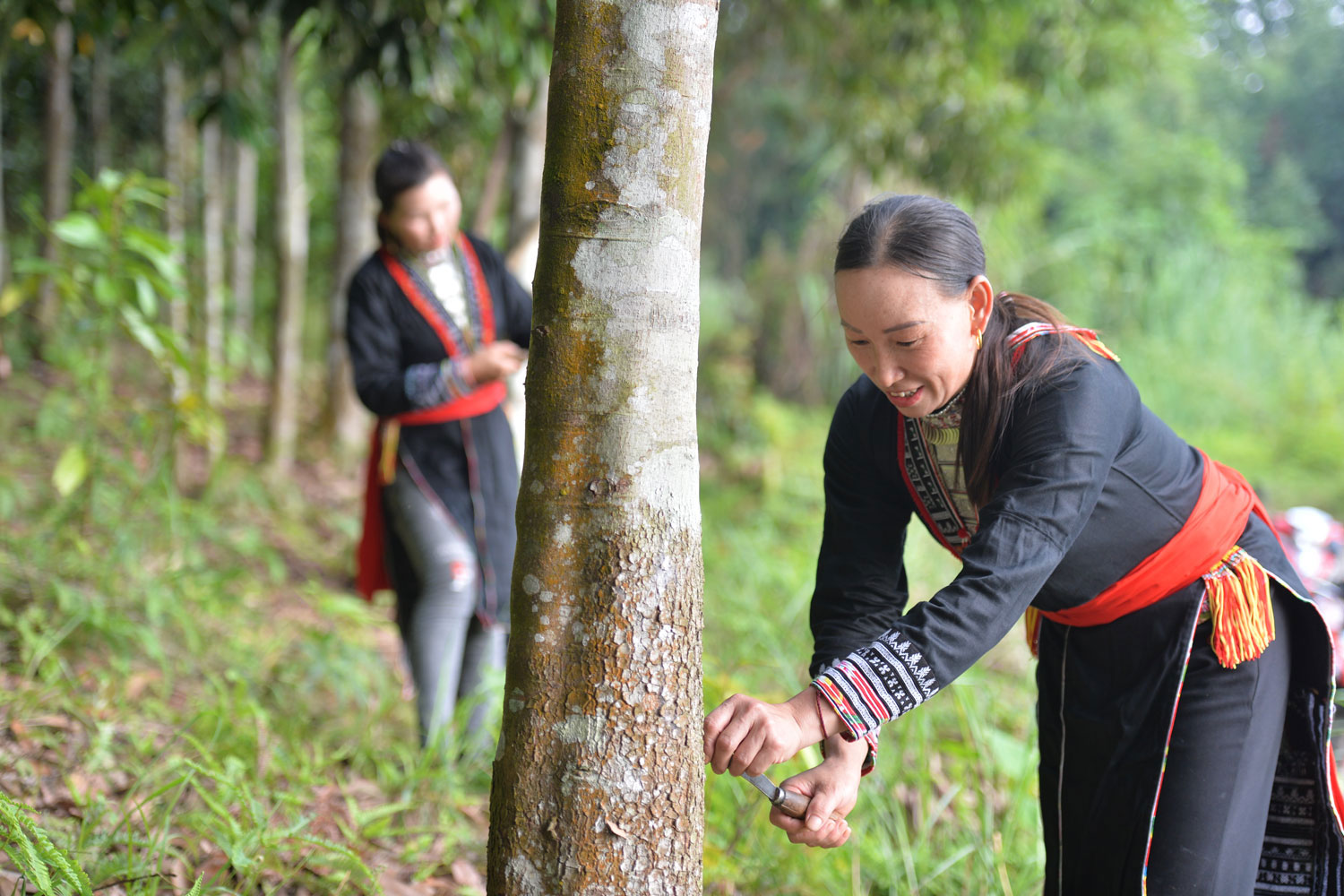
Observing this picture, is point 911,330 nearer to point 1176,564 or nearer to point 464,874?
point 1176,564

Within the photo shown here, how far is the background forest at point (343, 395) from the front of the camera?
2332mm

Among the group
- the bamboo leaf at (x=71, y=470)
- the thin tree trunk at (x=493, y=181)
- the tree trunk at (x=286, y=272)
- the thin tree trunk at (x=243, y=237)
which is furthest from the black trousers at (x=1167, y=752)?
the tree trunk at (x=286, y=272)

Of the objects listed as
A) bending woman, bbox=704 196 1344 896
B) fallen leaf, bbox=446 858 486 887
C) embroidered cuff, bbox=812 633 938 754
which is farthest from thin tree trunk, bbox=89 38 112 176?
embroidered cuff, bbox=812 633 938 754

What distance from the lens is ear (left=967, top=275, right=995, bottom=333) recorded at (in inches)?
61.9

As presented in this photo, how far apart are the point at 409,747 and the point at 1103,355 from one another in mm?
2049

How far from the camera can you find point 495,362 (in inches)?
107

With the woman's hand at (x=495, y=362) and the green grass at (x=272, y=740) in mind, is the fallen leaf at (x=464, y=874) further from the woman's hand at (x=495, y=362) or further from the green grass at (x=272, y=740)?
the woman's hand at (x=495, y=362)

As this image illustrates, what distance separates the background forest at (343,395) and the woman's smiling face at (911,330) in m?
0.23

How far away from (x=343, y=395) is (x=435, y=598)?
12.5 feet

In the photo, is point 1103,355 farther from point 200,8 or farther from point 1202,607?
point 200,8

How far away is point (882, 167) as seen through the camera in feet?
22.7

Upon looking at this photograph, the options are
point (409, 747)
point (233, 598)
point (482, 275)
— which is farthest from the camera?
point (233, 598)

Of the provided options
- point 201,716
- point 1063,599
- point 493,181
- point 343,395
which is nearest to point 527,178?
Answer: point 493,181

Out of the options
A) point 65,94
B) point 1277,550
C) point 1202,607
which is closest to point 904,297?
point 1202,607
